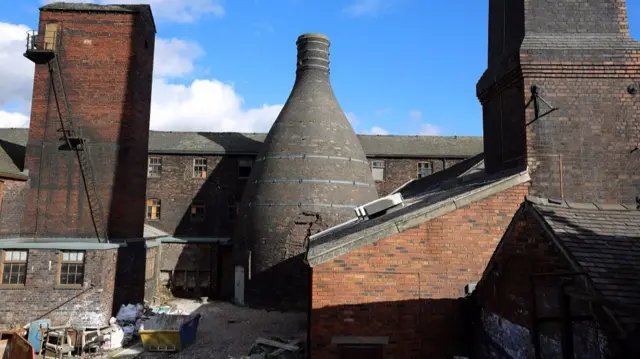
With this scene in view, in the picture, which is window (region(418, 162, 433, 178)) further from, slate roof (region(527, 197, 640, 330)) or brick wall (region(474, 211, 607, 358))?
slate roof (region(527, 197, 640, 330))

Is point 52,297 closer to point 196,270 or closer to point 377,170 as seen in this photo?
point 196,270

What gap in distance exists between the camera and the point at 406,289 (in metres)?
7.98

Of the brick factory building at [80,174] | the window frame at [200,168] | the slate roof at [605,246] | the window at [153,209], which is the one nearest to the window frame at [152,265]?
the brick factory building at [80,174]

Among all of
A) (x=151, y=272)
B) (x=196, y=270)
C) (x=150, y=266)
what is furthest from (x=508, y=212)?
(x=196, y=270)

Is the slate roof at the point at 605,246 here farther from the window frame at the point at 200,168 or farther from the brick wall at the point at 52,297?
the window frame at the point at 200,168

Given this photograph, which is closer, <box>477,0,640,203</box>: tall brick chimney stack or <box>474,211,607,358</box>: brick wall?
<box>474,211,607,358</box>: brick wall

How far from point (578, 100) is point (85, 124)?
16.1 metres

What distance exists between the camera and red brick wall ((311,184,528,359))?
7.76 meters

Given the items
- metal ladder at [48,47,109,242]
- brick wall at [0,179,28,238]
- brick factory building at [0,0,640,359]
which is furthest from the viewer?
metal ladder at [48,47,109,242]

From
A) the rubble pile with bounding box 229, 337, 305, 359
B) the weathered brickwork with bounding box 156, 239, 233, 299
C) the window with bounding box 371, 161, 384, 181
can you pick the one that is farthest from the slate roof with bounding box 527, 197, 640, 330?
the window with bounding box 371, 161, 384, 181

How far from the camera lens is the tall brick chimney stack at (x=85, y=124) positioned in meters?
16.2

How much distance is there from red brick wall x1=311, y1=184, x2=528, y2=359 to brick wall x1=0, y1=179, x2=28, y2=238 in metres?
13.5

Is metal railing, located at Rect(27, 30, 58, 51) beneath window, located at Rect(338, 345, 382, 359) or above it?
above

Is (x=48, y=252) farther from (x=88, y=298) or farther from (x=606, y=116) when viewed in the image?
(x=606, y=116)
